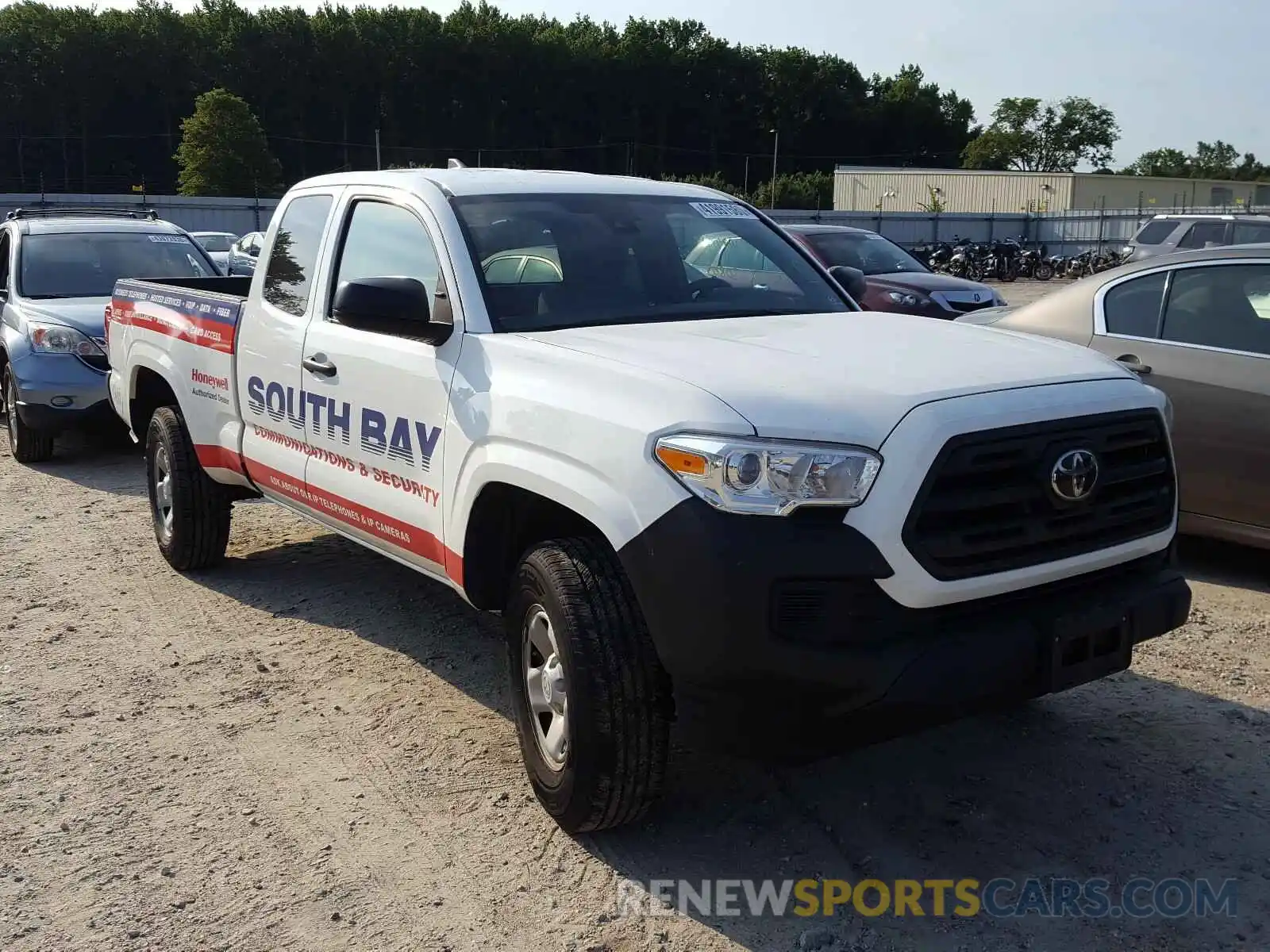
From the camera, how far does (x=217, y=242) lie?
27.3m

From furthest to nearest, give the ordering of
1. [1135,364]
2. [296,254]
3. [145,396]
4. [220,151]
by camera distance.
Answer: [220,151] → [145,396] → [1135,364] → [296,254]

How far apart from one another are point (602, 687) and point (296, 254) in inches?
111

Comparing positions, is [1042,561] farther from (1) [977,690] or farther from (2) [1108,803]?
(2) [1108,803]

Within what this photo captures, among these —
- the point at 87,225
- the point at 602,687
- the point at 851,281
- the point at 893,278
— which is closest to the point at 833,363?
the point at 602,687

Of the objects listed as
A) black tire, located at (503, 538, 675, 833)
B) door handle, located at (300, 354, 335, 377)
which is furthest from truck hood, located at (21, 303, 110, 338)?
black tire, located at (503, 538, 675, 833)

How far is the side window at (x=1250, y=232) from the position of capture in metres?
16.6

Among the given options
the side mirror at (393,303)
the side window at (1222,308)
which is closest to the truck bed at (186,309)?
the side mirror at (393,303)

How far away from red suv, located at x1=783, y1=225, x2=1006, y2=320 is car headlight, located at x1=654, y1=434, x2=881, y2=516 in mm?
9173

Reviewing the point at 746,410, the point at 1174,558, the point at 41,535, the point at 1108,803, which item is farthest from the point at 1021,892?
the point at 41,535

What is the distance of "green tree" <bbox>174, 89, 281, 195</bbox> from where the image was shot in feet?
213

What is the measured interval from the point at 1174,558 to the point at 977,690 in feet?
3.61

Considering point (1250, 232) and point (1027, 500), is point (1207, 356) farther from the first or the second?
point (1250, 232)

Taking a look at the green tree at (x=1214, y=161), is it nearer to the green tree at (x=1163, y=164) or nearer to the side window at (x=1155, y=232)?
the green tree at (x=1163, y=164)

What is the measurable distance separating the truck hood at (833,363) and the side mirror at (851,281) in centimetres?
83
